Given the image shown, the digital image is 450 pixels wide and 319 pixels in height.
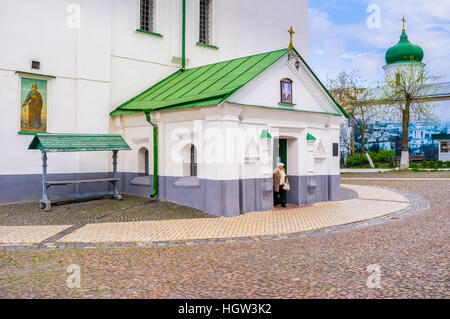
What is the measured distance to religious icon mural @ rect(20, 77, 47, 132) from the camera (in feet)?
45.3

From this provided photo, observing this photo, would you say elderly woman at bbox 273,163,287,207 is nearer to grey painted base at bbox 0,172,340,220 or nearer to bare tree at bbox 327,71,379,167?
grey painted base at bbox 0,172,340,220

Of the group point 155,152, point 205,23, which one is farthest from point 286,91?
point 205,23

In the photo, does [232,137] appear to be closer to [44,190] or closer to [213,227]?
[213,227]

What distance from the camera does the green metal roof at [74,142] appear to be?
12.2 metres

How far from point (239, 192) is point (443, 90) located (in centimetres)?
3814

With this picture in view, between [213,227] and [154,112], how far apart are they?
5205 mm

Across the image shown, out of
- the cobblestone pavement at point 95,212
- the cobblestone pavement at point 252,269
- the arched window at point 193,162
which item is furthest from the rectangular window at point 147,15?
the cobblestone pavement at point 252,269

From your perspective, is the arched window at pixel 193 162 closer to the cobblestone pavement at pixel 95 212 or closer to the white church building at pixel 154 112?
the white church building at pixel 154 112

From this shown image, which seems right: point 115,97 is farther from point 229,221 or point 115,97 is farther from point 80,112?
point 229,221

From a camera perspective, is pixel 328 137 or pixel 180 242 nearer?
pixel 180 242

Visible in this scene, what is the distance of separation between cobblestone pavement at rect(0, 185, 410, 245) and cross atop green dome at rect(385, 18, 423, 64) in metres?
35.9

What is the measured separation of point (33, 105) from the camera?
14.0 meters

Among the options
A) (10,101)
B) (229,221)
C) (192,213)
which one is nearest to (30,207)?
(10,101)
